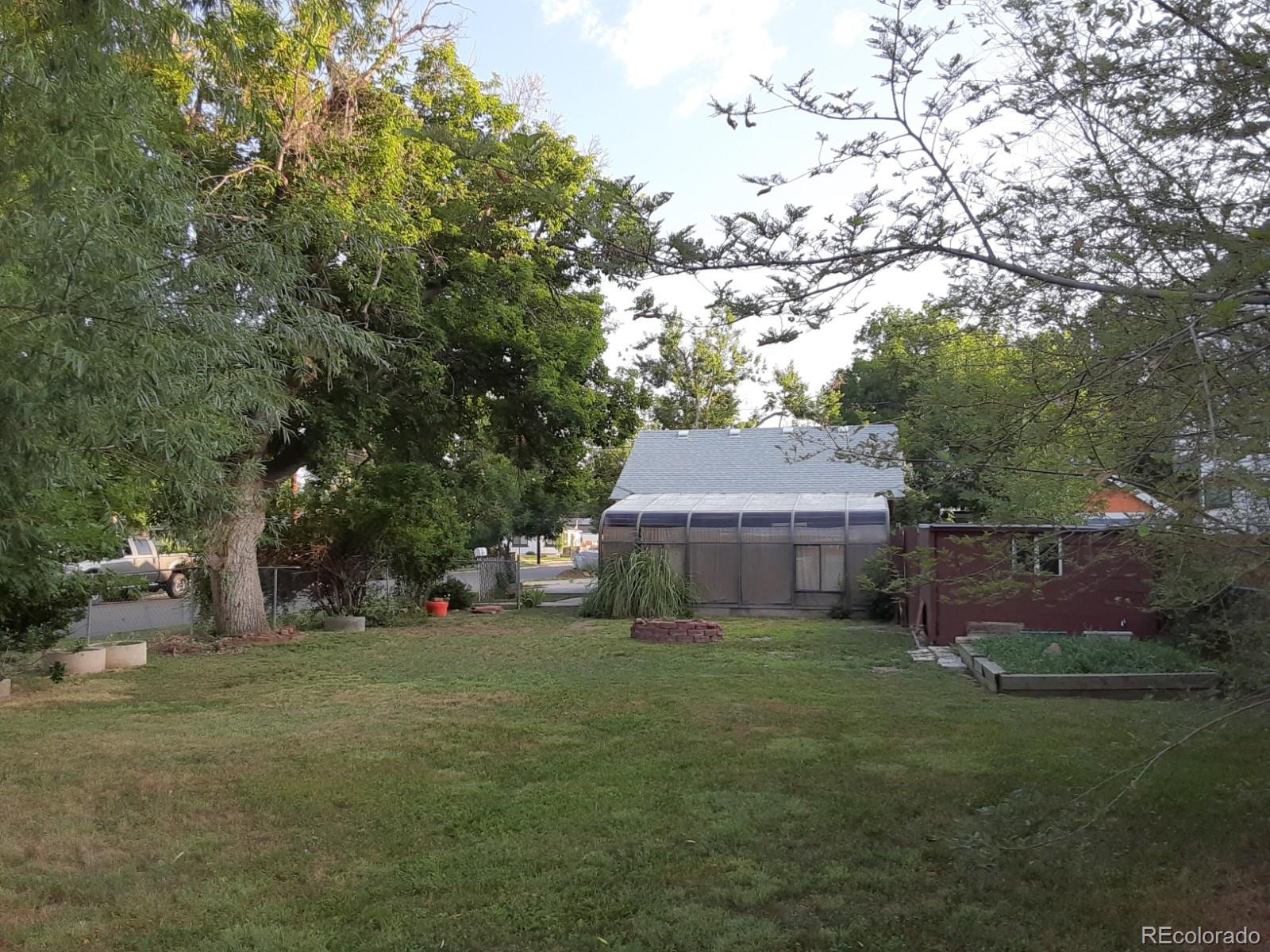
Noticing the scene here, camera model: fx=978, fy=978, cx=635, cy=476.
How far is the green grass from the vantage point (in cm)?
957

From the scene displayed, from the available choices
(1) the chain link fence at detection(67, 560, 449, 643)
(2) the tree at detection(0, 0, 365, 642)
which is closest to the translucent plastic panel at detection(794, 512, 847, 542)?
(1) the chain link fence at detection(67, 560, 449, 643)

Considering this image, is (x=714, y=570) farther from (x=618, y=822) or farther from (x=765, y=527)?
(x=618, y=822)

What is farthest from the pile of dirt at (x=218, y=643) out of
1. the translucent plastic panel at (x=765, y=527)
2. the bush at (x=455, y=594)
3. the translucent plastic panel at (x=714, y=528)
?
the translucent plastic panel at (x=765, y=527)

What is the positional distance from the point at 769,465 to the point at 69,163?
21.8 metres

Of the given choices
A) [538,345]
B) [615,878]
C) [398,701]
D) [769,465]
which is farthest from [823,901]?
[769,465]

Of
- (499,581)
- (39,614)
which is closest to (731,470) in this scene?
(499,581)

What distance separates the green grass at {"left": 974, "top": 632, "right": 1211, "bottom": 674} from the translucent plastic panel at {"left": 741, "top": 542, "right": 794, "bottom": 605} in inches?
376

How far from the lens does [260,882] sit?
4.64 meters

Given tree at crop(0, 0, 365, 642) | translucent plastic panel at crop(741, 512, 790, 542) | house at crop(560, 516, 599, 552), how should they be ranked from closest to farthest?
1. tree at crop(0, 0, 365, 642)
2. translucent plastic panel at crop(741, 512, 790, 542)
3. house at crop(560, 516, 599, 552)

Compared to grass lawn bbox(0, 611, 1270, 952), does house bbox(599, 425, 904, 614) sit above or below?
above

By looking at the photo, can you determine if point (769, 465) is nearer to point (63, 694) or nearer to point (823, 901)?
point (63, 694)

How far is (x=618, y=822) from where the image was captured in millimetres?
5512

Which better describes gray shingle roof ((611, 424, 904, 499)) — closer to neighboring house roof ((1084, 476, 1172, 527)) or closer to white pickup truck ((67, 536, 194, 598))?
white pickup truck ((67, 536, 194, 598))

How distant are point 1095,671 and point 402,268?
10676mm
